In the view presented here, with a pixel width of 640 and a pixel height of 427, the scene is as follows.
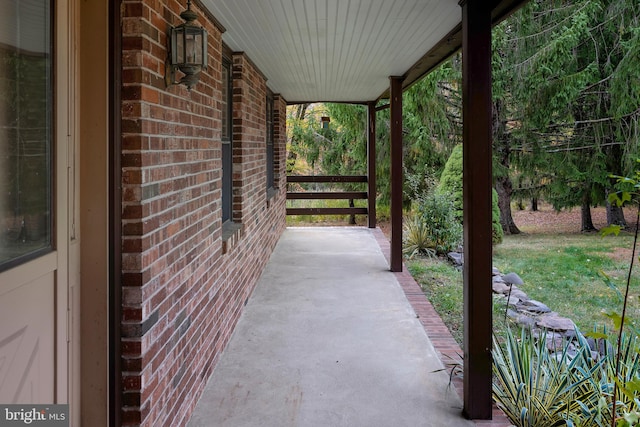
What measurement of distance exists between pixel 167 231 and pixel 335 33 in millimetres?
2580

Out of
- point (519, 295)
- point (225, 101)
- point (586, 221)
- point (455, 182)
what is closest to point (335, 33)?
point (225, 101)

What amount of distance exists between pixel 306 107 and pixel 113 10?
1696 cm

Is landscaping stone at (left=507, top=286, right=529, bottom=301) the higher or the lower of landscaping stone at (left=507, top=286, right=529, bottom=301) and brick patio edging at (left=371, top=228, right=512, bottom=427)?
the lower

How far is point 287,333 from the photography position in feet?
14.7

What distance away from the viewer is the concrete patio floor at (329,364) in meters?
3.09

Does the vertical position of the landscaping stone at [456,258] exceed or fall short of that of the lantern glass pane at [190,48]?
it falls short

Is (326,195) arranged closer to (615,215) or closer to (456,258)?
(456,258)

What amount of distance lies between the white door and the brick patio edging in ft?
7.43

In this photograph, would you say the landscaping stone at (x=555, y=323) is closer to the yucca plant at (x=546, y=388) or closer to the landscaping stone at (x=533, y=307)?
the landscaping stone at (x=533, y=307)

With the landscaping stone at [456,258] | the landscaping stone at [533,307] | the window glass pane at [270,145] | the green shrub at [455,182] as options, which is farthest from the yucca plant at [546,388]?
the green shrub at [455,182]

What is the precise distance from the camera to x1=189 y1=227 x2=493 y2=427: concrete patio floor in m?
3.09

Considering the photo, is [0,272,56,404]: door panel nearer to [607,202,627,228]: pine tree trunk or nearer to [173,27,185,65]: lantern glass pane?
[173,27,185,65]: lantern glass pane

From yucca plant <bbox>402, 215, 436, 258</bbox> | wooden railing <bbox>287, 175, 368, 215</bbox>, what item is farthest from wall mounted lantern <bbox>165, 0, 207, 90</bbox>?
wooden railing <bbox>287, 175, 368, 215</bbox>

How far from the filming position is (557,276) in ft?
27.8
